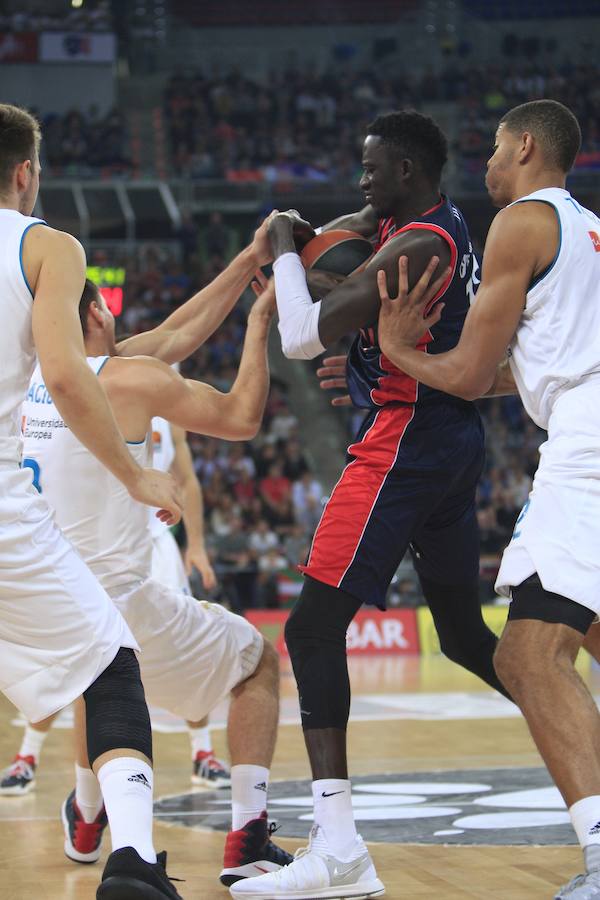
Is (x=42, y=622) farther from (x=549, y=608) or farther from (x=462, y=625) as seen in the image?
(x=462, y=625)

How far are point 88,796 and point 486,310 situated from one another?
232cm

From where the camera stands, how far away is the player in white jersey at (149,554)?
4156mm

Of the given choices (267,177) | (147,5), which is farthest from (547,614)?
(147,5)

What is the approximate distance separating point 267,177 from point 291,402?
191 inches

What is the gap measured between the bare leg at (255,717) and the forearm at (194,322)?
126 cm

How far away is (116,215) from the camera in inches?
829

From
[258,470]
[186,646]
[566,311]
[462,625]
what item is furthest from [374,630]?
[566,311]

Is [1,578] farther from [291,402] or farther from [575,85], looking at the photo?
[575,85]

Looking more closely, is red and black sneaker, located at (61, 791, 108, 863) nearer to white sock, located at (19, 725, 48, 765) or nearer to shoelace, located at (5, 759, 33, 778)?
shoelace, located at (5, 759, 33, 778)

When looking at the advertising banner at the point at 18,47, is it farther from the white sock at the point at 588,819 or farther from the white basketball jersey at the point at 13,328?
the white sock at the point at 588,819

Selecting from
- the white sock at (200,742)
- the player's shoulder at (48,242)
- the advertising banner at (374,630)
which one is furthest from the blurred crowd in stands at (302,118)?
the player's shoulder at (48,242)

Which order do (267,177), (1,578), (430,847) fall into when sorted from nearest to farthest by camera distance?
1. (1,578)
2. (430,847)
3. (267,177)

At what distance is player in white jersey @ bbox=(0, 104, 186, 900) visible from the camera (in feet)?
10.5

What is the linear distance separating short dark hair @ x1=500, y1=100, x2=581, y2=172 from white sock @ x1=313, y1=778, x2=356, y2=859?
207 centimetres
